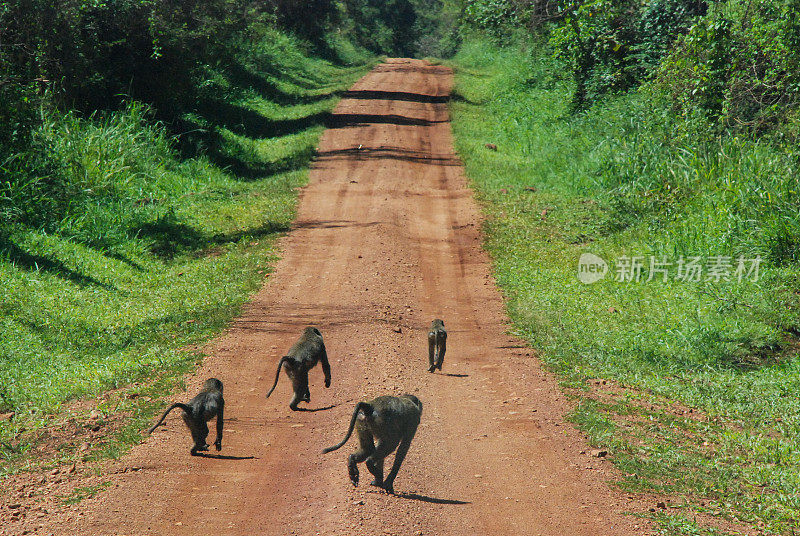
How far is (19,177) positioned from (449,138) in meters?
13.7

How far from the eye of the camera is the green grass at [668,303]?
6.47m

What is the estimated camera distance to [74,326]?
9.12 metres

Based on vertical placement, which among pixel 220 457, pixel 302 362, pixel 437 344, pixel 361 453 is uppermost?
pixel 302 362

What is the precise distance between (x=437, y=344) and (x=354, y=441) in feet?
5.54

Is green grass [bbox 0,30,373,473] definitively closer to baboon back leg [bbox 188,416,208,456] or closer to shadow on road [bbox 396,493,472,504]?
baboon back leg [bbox 188,416,208,456]

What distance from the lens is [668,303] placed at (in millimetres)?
10242

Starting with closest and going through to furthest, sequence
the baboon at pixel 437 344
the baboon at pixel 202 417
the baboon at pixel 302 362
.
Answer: the baboon at pixel 202 417 → the baboon at pixel 302 362 → the baboon at pixel 437 344

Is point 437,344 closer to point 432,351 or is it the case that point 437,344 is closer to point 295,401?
point 432,351

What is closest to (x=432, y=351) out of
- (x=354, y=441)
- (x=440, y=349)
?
A: (x=440, y=349)

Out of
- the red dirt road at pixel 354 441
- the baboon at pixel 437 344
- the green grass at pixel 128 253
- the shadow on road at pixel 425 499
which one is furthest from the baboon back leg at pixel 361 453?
the baboon at pixel 437 344

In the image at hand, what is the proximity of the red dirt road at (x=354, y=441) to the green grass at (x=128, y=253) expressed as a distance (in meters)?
0.62

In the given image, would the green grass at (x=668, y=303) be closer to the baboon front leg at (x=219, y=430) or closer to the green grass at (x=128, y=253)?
the baboon front leg at (x=219, y=430)

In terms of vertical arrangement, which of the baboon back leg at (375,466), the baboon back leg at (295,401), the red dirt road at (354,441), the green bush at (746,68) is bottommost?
the red dirt road at (354,441)

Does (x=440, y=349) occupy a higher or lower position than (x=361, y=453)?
lower
